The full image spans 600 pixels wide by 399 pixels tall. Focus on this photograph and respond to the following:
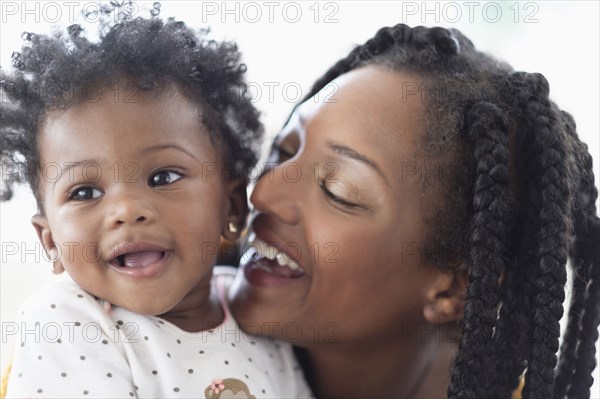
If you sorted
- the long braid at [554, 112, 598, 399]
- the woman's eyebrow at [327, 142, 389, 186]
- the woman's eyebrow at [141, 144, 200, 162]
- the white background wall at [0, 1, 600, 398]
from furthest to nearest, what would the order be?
the white background wall at [0, 1, 600, 398]
the long braid at [554, 112, 598, 399]
the woman's eyebrow at [327, 142, 389, 186]
the woman's eyebrow at [141, 144, 200, 162]

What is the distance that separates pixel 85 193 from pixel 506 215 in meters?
0.68

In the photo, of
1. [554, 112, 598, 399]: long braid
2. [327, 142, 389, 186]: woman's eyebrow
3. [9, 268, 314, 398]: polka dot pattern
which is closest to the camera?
[9, 268, 314, 398]: polka dot pattern

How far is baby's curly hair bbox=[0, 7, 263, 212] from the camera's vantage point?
126 cm

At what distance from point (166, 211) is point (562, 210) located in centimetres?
66

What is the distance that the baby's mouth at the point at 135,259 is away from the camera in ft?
4.07

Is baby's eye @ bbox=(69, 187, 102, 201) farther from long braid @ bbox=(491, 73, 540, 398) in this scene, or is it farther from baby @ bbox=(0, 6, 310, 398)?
long braid @ bbox=(491, 73, 540, 398)

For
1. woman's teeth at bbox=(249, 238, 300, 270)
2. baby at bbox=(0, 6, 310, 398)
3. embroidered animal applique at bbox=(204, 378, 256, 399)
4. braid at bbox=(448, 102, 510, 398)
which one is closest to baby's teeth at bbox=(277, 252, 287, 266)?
woman's teeth at bbox=(249, 238, 300, 270)

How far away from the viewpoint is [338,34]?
2258 millimetres

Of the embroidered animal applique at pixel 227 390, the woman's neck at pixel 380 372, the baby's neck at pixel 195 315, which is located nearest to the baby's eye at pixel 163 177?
the baby's neck at pixel 195 315

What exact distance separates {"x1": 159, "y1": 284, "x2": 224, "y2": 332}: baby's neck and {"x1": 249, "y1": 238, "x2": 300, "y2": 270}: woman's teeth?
132 millimetres

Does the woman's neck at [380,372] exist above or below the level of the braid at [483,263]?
below

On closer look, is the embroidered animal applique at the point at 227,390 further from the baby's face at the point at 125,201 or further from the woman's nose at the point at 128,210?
the woman's nose at the point at 128,210

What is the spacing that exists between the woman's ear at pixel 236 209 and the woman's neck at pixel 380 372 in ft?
0.86

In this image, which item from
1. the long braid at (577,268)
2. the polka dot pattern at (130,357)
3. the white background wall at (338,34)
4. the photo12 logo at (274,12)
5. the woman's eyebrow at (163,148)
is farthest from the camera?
the photo12 logo at (274,12)
